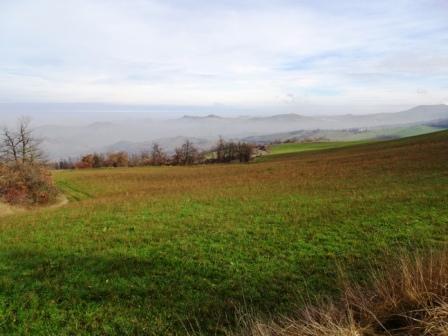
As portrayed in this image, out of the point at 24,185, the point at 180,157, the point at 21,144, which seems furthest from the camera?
the point at 180,157

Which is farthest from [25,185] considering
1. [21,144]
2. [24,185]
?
[21,144]

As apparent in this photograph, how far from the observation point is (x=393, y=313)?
14.8ft

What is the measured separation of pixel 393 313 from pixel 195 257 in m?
7.04

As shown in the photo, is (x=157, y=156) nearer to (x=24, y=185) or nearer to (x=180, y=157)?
(x=180, y=157)

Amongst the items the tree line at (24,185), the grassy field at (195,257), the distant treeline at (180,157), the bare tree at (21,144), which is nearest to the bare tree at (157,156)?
the distant treeline at (180,157)

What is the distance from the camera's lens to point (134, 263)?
34.1 ft

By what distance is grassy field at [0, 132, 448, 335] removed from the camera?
24.0 feet

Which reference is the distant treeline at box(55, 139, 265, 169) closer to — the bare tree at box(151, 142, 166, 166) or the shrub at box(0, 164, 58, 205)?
the bare tree at box(151, 142, 166, 166)

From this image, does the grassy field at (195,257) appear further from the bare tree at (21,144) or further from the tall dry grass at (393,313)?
the bare tree at (21,144)

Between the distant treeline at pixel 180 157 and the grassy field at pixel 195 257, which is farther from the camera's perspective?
the distant treeline at pixel 180 157

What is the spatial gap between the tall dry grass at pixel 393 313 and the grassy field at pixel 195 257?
7.59 ft

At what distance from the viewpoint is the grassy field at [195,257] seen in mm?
7320

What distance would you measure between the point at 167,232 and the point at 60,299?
20.5 ft

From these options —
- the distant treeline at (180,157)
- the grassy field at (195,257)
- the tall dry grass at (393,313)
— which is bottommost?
the grassy field at (195,257)
